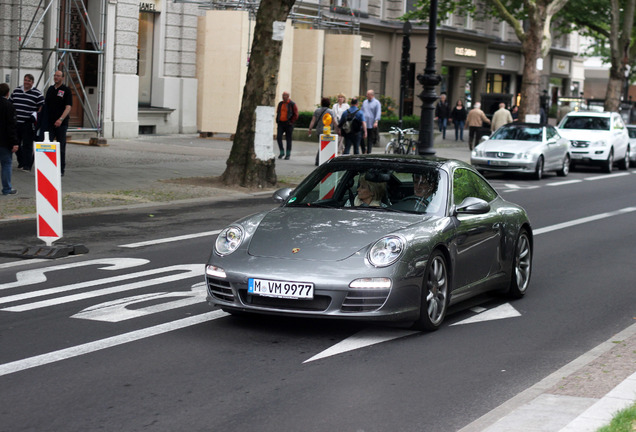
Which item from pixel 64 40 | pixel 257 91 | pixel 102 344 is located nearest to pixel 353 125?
pixel 257 91

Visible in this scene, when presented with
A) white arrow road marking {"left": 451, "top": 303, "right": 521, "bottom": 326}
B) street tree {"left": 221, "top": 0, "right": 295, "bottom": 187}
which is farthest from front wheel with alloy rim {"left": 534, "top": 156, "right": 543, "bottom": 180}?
white arrow road marking {"left": 451, "top": 303, "right": 521, "bottom": 326}

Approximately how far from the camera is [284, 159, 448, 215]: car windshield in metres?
8.62

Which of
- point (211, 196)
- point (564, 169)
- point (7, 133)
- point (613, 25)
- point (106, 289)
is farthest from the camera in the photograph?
point (613, 25)

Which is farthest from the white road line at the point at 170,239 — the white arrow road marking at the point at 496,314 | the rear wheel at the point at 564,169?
the rear wheel at the point at 564,169

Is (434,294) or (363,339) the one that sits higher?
(434,294)

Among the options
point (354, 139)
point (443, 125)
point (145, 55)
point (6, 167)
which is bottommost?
point (6, 167)

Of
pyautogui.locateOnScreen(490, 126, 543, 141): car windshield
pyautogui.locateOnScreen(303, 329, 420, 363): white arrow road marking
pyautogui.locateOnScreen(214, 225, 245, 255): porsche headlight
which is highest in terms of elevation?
pyautogui.locateOnScreen(490, 126, 543, 141): car windshield

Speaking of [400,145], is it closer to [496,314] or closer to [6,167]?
[6,167]

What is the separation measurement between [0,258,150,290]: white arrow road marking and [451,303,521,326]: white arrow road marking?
3.79m

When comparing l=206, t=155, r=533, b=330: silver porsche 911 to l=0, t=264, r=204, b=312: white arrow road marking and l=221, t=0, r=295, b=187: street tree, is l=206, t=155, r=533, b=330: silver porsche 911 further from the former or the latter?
l=221, t=0, r=295, b=187: street tree

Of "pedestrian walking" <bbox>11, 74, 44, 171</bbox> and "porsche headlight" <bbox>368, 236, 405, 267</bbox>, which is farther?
"pedestrian walking" <bbox>11, 74, 44, 171</bbox>

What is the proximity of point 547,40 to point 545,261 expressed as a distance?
2736 centimetres

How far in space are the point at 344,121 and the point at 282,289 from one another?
1960 cm

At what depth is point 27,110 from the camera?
792 inches
